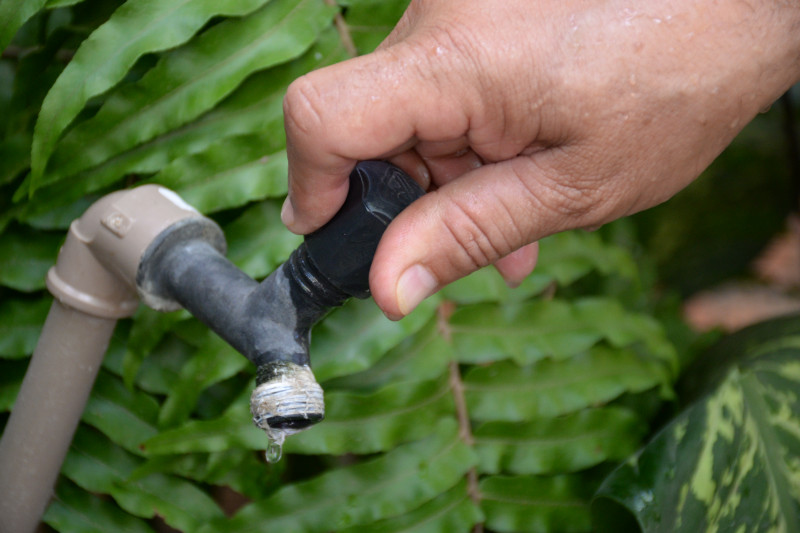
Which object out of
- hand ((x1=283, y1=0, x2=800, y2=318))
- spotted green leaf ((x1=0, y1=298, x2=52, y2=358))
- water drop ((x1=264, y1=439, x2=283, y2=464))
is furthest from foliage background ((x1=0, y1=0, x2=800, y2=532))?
hand ((x1=283, y1=0, x2=800, y2=318))

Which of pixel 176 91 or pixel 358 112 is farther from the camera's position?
pixel 176 91

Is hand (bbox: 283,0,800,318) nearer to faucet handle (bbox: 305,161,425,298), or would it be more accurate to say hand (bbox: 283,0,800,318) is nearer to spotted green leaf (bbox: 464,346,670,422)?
faucet handle (bbox: 305,161,425,298)

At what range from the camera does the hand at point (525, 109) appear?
546 millimetres

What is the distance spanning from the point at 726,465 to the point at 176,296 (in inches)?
26.2

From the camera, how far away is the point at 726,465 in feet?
2.87

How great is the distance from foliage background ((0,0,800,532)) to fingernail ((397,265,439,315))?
0.26m

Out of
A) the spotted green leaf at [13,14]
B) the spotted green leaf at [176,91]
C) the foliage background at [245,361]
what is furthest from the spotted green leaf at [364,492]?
the spotted green leaf at [13,14]

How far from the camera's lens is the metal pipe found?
70 centimetres

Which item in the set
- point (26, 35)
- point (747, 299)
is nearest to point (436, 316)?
point (26, 35)

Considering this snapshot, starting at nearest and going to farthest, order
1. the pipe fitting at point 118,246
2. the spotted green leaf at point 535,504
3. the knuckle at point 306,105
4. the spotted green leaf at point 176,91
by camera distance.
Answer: the knuckle at point 306,105 → the pipe fitting at point 118,246 → the spotted green leaf at point 176,91 → the spotted green leaf at point 535,504

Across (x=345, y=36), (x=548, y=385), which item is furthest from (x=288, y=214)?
(x=548, y=385)

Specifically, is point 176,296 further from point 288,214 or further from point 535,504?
point 535,504

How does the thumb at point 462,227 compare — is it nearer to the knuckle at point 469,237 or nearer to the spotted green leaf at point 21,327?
the knuckle at point 469,237

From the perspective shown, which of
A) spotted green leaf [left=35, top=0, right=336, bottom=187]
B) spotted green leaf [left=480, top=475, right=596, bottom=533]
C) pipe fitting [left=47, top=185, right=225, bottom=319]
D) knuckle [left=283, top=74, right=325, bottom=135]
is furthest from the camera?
spotted green leaf [left=480, top=475, right=596, bottom=533]
